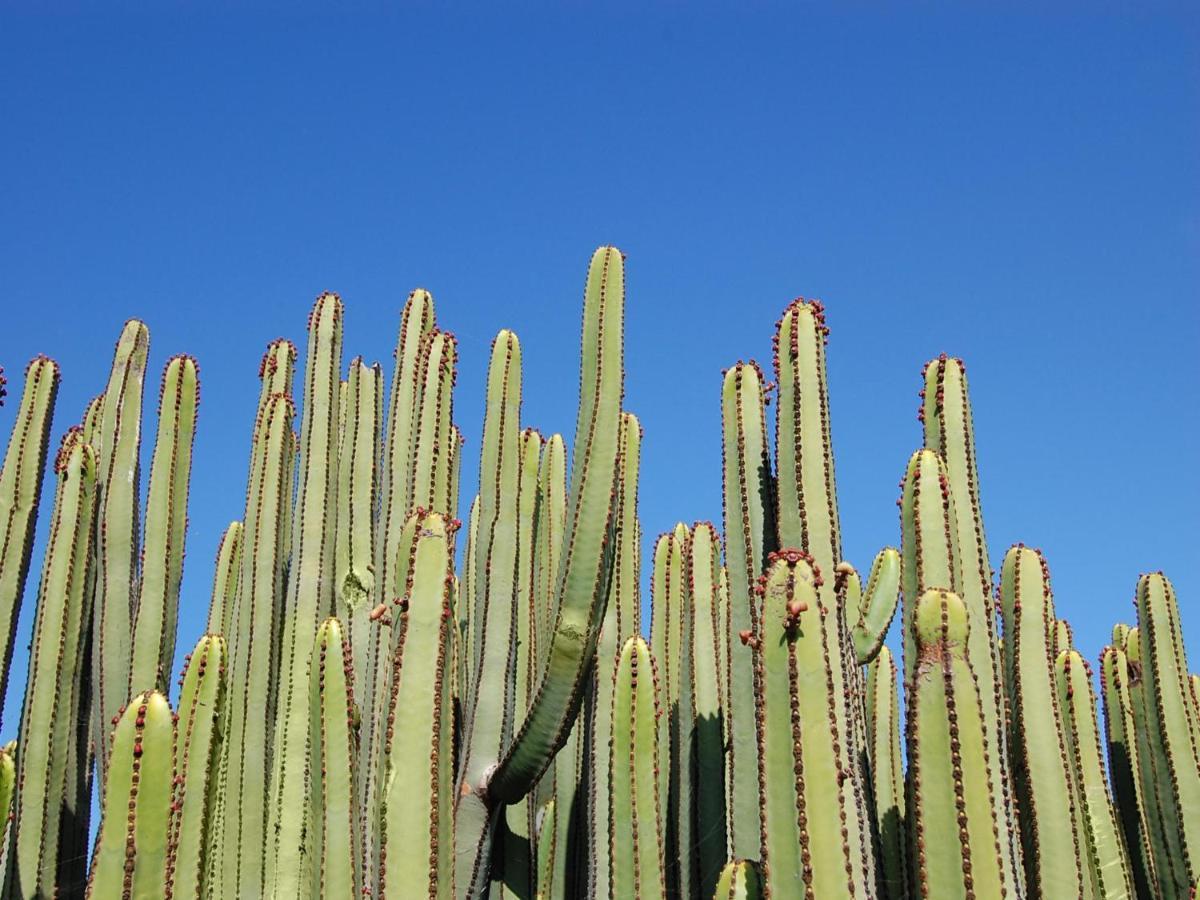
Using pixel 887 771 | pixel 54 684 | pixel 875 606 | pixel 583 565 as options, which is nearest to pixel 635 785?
pixel 583 565

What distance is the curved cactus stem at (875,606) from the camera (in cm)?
487

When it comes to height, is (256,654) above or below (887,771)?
above

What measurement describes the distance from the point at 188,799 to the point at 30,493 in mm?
2661

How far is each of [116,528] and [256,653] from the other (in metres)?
0.94

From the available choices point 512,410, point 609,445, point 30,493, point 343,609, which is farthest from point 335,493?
point 609,445

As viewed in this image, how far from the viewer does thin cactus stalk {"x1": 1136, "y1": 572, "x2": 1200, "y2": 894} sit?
648 centimetres

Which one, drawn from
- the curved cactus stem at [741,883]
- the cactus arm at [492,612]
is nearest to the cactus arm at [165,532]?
the cactus arm at [492,612]

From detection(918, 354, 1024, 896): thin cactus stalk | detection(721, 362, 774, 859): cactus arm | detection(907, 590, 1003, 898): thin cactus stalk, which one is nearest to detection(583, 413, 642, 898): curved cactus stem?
detection(721, 362, 774, 859): cactus arm

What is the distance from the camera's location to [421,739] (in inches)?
159

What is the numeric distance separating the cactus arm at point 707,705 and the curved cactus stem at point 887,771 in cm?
69

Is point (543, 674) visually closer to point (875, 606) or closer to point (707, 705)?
point (707, 705)

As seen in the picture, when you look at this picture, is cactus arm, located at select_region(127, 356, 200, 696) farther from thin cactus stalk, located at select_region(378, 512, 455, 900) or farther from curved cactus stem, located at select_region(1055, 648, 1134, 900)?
curved cactus stem, located at select_region(1055, 648, 1134, 900)

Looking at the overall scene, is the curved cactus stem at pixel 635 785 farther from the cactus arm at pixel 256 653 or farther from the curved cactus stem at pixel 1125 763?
the curved cactus stem at pixel 1125 763

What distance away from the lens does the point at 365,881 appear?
4.34 m
